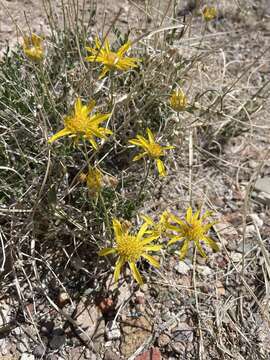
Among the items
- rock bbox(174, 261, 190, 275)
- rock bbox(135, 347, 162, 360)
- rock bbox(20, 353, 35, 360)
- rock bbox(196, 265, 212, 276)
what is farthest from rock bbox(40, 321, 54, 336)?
rock bbox(196, 265, 212, 276)

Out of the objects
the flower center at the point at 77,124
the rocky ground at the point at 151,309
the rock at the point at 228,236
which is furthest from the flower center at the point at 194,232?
the flower center at the point at 77,124


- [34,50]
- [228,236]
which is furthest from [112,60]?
[228,236]

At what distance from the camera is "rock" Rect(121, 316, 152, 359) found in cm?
184

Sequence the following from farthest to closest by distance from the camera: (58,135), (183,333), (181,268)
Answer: (181,268)
(183,333)
(58,135)

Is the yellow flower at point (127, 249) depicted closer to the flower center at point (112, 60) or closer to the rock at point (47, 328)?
the rock at point (47, 328)

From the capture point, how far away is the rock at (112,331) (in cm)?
187

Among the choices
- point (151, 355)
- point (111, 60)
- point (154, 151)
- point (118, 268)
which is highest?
point (111, 60)

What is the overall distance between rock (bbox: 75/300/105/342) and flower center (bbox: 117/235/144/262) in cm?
40

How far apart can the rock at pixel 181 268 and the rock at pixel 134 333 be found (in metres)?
0.31

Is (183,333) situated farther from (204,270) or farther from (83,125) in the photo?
(83,125)

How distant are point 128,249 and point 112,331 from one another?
0.47 metres

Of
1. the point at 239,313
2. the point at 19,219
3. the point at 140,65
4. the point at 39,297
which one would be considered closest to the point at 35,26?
the point at 140,65

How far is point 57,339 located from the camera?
1.82 metres

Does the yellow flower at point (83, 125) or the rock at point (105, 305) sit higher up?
the yellow flower at point (83, 125)
